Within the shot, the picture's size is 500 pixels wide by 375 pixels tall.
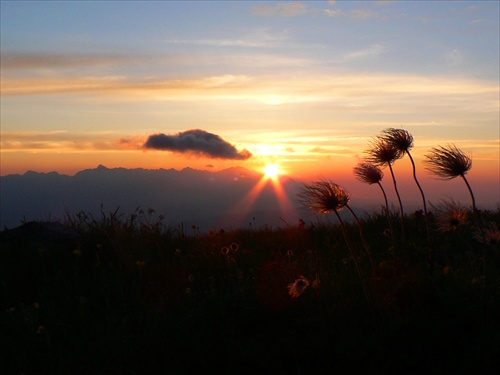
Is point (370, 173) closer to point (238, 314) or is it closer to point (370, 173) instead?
point (370, 173)

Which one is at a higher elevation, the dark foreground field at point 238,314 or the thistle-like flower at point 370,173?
the thistle-like flower at point 370,173

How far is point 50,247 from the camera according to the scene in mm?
7121

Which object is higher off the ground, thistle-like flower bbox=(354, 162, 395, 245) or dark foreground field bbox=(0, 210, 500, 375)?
thistle-like flower bbox=(354, 162, 395, 245)

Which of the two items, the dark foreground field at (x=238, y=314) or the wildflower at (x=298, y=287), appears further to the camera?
the wildflower at (x=298, y=287)

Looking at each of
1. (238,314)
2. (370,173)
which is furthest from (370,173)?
(238,314)

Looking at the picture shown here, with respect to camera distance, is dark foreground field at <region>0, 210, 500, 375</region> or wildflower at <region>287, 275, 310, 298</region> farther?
wildflower at <region>287, 275, 310, 298</region>

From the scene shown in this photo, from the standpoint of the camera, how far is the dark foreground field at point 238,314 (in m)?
4.78

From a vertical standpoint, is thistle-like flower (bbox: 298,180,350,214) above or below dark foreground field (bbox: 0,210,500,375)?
above

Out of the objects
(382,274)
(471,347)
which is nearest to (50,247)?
(382,274)

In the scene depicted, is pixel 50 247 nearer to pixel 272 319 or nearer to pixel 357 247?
pixel 272 319

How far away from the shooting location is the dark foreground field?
478 centimetres

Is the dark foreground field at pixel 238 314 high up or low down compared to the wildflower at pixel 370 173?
down

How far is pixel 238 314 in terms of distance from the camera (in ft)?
18.1

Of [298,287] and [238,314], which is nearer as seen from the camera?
[298,287]
